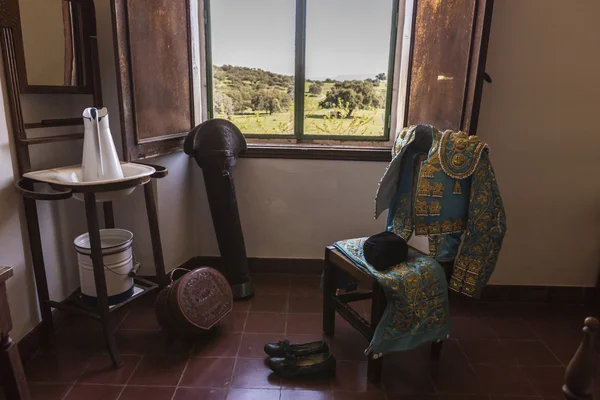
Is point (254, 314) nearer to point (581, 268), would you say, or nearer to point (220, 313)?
point (220, 313)

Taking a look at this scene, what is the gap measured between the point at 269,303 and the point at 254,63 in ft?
5.26

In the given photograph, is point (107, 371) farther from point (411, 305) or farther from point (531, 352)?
point (531, 352)

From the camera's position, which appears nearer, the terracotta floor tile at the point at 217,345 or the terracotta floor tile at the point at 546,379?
the terracotta floor tile at the point at 546,379

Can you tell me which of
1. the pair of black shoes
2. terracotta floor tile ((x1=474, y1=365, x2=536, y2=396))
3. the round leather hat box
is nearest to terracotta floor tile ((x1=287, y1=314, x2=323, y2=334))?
the pair of black shoes

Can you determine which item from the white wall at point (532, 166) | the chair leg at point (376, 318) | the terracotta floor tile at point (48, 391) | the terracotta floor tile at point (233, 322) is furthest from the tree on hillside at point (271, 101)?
the terracotta floor tile at point (48, 391)

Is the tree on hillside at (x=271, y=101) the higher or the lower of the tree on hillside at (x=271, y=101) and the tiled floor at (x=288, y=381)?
the higher

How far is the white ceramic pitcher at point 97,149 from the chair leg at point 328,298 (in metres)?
1.12

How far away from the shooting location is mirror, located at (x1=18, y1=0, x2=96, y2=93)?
192 centimetres

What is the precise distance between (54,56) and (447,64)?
1.95 metres

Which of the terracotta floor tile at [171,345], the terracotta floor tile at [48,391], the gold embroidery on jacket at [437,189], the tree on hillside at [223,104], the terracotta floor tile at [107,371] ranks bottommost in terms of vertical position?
the terracotta floor tile at [171,345]

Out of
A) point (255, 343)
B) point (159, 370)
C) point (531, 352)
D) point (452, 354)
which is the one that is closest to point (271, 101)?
point (255, 343)

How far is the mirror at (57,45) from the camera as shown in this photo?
1.92m

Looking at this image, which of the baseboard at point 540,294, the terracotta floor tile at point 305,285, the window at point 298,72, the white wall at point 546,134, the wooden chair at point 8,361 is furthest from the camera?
the terracotta floor tile at point 305,285

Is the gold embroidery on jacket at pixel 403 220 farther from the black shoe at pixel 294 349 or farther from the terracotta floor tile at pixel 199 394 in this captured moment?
the terracotta floor tile at pixel 199 394
